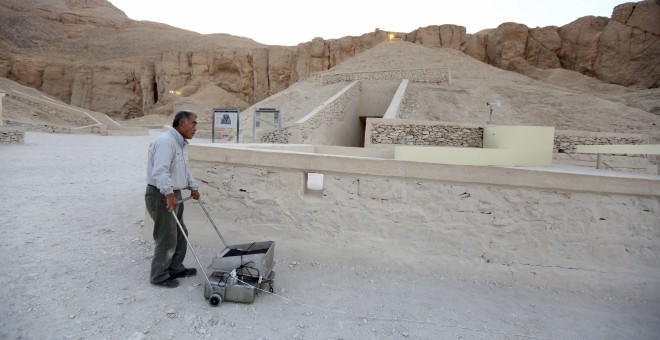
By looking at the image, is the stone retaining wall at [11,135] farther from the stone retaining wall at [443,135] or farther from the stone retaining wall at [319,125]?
the stone retaining wall at [443,135]

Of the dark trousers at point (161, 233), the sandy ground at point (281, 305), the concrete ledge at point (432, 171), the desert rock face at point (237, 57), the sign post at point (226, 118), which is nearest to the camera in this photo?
the sandy ground at point (281, 305)

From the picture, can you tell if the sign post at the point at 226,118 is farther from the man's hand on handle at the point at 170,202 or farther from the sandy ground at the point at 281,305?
the man's hand on handle at the point at 170,202

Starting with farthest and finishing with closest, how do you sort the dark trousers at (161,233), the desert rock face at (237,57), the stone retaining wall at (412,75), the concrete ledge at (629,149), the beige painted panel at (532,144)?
the desert rock face at (237,57) < the stone retaining wall at (412,75) < the beige painted panel at (532,144) < the concrete ledge at (629,149) < the dark trousers at (161,233)

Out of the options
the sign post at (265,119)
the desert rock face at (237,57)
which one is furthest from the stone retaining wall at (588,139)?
the desert rock face at (237,57)

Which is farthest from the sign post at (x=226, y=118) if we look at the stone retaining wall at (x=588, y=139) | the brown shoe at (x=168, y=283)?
the stone retaining wall at (x=588, y=139)

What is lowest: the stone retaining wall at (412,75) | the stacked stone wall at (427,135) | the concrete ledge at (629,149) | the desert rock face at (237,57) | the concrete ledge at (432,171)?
the concrete ledge at (432,171)

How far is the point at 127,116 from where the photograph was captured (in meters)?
40.2

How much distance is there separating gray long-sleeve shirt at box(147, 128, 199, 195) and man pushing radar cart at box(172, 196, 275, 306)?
0.29 m

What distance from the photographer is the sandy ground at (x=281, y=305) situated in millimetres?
2732

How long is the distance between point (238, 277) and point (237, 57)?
133 ft

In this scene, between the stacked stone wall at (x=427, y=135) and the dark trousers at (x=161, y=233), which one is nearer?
the dark trousers at (x=161, y=233)

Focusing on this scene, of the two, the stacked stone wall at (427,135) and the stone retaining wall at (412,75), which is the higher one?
the stone retaining wall at (412,75)

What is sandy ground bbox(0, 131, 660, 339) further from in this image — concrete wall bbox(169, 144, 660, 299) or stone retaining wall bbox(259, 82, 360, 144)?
stone retaining wall bbox(259, 82, 360, 144)

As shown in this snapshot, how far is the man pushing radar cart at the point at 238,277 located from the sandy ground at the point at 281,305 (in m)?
0.09
